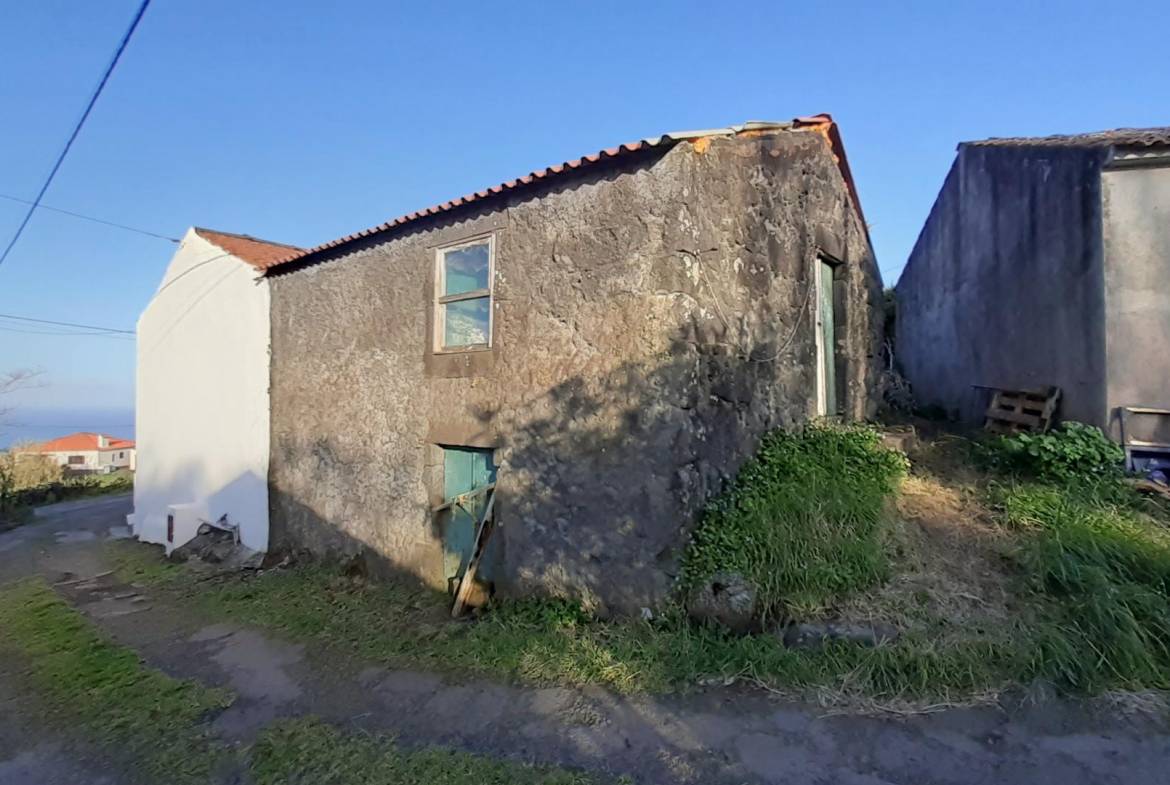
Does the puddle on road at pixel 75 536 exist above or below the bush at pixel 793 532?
below

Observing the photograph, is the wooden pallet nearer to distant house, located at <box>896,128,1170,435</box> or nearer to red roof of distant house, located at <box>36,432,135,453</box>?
distant house, located at <box>896,128,1170,435</box>

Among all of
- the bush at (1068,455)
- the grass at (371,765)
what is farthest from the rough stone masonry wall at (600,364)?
the bush at (1068,455)

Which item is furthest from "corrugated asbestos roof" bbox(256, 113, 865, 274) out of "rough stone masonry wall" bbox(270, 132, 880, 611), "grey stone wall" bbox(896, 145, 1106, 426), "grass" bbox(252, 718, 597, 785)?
"grass" bbox(252, 718, 597, 785)

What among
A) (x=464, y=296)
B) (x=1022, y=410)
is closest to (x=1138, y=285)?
(x=1022, y=410)

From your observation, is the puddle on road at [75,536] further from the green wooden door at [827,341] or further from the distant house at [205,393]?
the green wooden door at [827,341]

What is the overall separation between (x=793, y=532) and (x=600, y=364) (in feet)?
6.80

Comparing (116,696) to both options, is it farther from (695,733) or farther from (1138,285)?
(1138,285)

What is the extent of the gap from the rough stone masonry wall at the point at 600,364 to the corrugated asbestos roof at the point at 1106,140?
101 inches

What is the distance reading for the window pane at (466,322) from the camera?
20.7 ft

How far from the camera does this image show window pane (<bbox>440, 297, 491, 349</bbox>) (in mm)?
6307

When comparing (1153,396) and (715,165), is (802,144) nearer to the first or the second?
(715,165)

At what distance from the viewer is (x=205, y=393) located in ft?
32.8

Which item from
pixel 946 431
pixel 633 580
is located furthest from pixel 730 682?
pixel 946 431

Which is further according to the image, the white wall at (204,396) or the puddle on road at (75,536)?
the puddle on road at (75,536)
